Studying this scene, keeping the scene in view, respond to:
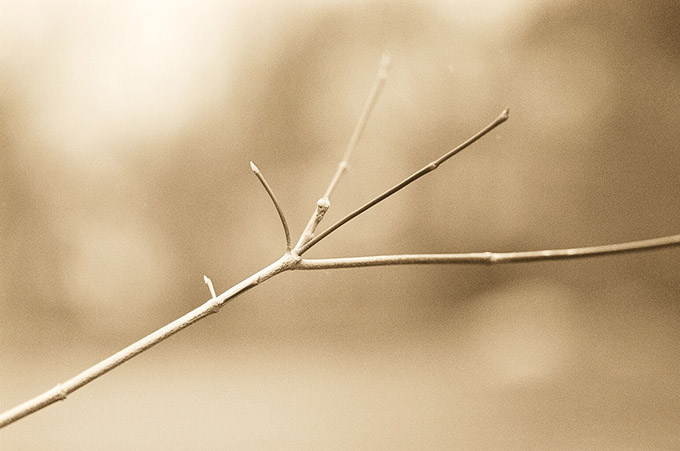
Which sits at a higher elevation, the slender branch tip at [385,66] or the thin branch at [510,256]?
the slender branch tip at [385,66]

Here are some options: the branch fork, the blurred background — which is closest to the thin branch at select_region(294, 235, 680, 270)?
A: the branch fork

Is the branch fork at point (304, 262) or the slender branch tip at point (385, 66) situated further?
the slender branch tip at point (385, 66)

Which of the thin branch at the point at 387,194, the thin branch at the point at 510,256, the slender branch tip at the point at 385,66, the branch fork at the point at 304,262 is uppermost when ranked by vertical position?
the slender branch tip at the point at 385,66

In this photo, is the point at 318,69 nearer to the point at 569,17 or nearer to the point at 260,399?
the point at 569,17

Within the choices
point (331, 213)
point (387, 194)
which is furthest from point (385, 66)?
Result: point (331, 213)

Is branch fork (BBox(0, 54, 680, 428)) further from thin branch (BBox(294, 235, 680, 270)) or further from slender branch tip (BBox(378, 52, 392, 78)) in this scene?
slender branch tip (BBox(378, 52, 392, 78))

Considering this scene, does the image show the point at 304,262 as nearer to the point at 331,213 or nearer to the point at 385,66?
the point at 385,66

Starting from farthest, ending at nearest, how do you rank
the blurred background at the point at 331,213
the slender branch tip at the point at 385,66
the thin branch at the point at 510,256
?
the blurred background at the point at 331,213
the slender branch tip at the point at 385,66
the thin branch at the point at 510,256

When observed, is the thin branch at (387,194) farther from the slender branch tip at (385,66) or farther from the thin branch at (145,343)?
the slender branch tip at (385,66)

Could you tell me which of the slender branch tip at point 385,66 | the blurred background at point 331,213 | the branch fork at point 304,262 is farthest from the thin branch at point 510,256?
the blurred background at point 331,213
